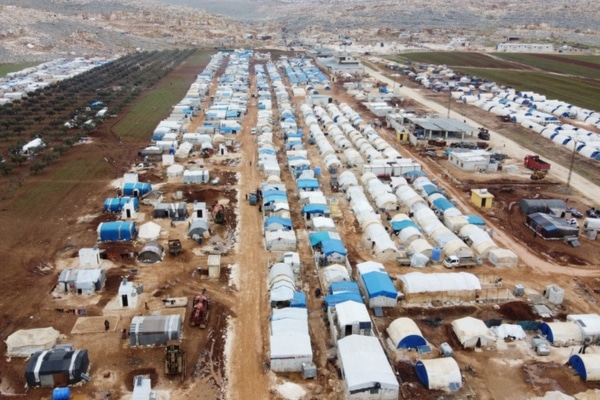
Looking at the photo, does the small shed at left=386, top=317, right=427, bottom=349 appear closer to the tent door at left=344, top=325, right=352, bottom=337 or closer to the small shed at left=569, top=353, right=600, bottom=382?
the tent door at left=344, top=325, right=352, bottom=337

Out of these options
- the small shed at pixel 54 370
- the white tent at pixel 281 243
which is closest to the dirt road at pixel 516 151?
the white tent at pixel 281 243

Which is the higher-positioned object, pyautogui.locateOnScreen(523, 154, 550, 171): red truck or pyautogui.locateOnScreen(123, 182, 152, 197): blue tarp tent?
pyautogui.locateOnScreen(523, 154, 550, 171): red truck

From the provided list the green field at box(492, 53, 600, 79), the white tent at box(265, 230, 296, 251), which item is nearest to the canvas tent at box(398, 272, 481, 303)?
the white tent at box(265, 230, 296, 251)

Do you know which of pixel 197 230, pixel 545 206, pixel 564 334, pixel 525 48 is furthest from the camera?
pixel 525 48

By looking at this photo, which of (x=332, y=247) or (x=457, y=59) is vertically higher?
(x=457, y=59)

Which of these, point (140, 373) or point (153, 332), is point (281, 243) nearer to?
point (153, 332)

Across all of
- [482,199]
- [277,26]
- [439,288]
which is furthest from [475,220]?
[277,26]
